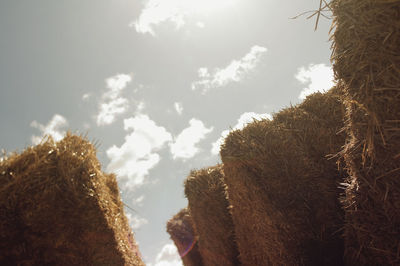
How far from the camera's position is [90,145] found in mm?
4121

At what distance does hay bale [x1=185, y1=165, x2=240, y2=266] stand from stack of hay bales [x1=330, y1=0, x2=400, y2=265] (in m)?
4.07

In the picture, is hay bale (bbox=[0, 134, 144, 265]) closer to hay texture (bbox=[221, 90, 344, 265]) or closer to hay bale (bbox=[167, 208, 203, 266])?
hay texture (bbox=[221, 90, 344, 265])

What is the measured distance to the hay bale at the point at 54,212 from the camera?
9.32 ft

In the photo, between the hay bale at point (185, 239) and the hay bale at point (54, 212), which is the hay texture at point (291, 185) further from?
the hay bale at point (185, 239)

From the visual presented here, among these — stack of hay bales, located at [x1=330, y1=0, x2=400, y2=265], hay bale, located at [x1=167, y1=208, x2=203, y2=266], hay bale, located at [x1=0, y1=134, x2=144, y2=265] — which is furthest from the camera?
hay bale, located at [x1=167, y1=208, x2=203, y2=266]

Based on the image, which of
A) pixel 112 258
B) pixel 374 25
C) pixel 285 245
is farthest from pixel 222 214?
pixel 374 25

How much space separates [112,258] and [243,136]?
12.3 feet

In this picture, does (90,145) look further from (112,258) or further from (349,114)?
(349,114)

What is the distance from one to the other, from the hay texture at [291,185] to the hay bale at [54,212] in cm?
298

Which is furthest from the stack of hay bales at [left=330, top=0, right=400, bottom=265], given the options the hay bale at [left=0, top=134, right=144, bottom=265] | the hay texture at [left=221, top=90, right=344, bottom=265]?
the hay bale at [left=0, top=134, right=144, bottom=265]

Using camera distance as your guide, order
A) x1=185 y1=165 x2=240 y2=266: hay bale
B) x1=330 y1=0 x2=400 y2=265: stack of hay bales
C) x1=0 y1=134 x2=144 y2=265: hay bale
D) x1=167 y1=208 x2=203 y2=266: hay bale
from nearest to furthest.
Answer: x1=330 y1=0 x2=400 y2=265: stack of hay bales
x1=0 y1=134 x2=144 y2=265: hay bale
x1=185 y1=165 x2=240 y2=266: hay bale
x1=167 y1=208 x2=203 y2=266: hay bale

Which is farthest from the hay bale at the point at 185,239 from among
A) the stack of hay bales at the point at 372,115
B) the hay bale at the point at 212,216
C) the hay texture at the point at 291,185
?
the stack of hay bales at the point at 372,115

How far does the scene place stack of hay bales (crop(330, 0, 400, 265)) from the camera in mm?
2426

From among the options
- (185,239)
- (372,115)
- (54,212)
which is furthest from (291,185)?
(185,239)
